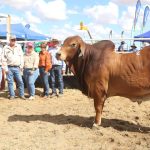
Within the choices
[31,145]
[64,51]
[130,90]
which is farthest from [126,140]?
[64,51]

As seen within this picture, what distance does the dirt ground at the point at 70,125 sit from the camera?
6309 mm

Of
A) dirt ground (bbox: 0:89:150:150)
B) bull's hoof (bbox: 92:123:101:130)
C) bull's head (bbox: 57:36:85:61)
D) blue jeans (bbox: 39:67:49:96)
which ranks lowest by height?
dirt ground (bbox: 0:89:150:150)

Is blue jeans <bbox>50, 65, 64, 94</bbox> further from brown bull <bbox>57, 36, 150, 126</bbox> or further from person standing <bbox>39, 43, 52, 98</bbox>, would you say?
brown bull <bbox>57, 36, 150, 126</bbox>

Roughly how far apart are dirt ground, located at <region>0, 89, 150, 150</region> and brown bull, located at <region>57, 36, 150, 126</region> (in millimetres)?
613

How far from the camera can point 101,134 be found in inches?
272

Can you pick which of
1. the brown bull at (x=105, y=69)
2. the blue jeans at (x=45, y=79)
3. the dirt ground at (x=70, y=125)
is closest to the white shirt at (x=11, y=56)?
the blue jeans at (x=45, y=79)

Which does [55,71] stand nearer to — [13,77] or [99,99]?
[13,77]

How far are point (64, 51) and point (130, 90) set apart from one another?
1488 mm

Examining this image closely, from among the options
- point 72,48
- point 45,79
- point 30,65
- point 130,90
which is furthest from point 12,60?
point 130,90

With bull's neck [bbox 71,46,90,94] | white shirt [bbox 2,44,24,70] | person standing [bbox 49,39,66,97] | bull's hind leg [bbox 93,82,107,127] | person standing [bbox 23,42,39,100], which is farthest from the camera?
person standing [bbox 49,39,66,97]

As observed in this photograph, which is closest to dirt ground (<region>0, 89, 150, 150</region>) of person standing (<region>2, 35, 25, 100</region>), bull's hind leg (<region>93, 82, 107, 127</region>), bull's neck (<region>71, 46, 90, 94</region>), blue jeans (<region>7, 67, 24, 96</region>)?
bull's hind leg (<region>93, 82, 107, 127</region>)

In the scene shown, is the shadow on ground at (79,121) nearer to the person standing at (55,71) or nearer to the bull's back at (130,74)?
the bull's back at (130,74)

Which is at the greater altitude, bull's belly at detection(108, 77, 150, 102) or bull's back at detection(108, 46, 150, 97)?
bull's back at detection(108, 46, 150, 97)

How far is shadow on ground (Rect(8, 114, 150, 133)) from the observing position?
745cm
